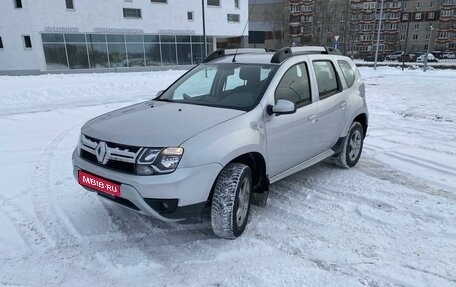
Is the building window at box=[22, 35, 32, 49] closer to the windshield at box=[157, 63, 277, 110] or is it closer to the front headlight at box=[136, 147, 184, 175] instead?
the windshield at box=[157, 63, 277, 110]

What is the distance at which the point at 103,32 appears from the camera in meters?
27.9

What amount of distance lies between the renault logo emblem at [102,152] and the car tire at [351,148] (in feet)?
11.6

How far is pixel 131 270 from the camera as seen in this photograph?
3.05 metres

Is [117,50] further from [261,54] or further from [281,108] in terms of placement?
[281,108]

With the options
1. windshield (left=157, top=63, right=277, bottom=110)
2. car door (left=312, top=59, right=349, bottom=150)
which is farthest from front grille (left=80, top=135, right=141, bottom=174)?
car door (left=312, top=59, right=349, bottom=150)

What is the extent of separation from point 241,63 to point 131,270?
8.90ft

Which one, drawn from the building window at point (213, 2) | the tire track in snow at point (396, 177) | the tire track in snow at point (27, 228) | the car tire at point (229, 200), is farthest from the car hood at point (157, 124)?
the building window at point (213, 2)

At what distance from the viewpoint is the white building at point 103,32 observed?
24.9 meters

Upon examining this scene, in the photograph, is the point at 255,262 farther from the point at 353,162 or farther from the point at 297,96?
the point at 353,162

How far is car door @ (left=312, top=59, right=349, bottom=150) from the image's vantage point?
4621 mm

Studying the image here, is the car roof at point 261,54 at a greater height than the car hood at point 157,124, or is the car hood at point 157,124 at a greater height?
the car roof at point 261,54

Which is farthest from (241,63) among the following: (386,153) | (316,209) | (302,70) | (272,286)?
(386,153)

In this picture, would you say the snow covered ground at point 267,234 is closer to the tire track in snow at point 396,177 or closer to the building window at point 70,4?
the tire track in snow at point 396,177

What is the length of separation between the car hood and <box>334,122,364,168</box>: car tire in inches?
96.9
